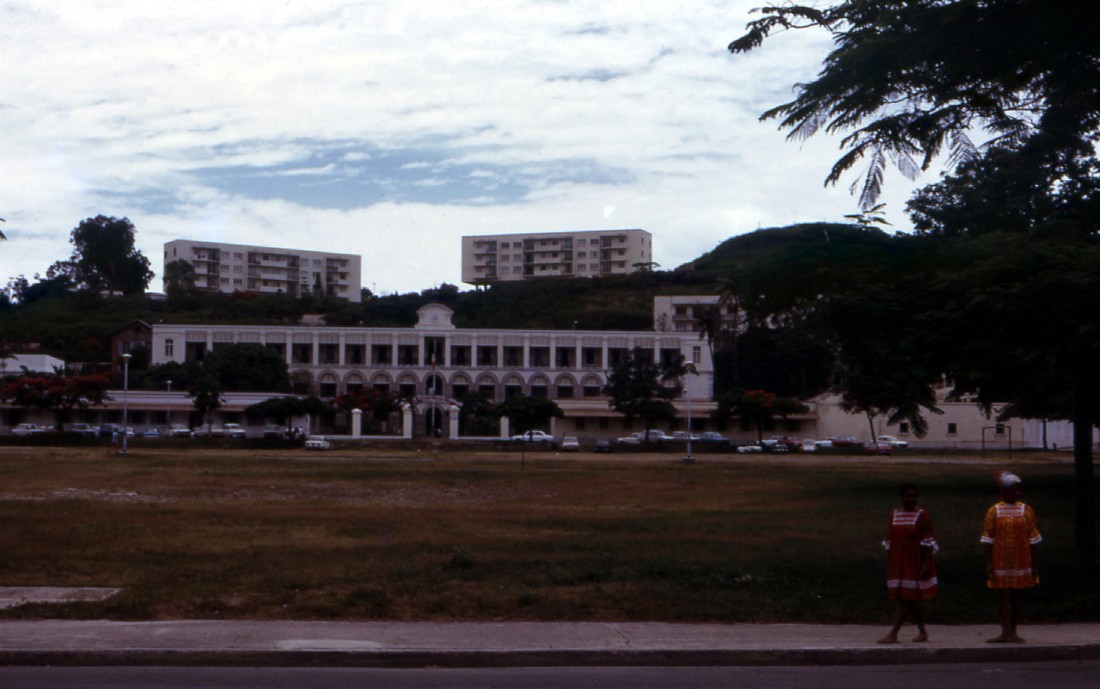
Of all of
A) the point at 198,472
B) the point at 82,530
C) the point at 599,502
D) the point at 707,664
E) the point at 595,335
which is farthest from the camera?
the point at 595,335

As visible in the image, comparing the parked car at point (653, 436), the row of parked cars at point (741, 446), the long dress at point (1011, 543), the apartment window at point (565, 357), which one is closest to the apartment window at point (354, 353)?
the apartment window at point (565, 357)

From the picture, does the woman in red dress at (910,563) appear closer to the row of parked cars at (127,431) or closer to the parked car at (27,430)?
the row of parked cars at (127,431)

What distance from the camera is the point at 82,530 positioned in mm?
19547

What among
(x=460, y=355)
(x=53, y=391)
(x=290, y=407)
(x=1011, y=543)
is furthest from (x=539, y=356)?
(x=1011, y=543)

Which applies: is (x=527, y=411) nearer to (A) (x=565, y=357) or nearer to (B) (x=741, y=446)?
(B) (x=741, y=446)

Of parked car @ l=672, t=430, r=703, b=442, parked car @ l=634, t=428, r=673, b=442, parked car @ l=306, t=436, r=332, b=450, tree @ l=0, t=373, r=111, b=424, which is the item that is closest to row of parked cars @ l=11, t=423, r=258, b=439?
tree @ l=0, t=373, r=111, b=424

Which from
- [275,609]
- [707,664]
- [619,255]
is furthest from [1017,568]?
[619,255]

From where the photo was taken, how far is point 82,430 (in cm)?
7762

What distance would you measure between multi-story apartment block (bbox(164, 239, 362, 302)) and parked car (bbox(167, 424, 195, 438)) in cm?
6544

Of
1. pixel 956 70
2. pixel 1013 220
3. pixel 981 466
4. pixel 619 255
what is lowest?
pixel 981 466

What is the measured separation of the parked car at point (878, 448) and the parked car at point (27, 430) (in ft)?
181

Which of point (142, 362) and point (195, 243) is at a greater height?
point (195, 243)

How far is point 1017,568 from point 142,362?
98989 mm

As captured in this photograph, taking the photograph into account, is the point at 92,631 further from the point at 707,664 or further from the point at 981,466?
the point at 981,466
